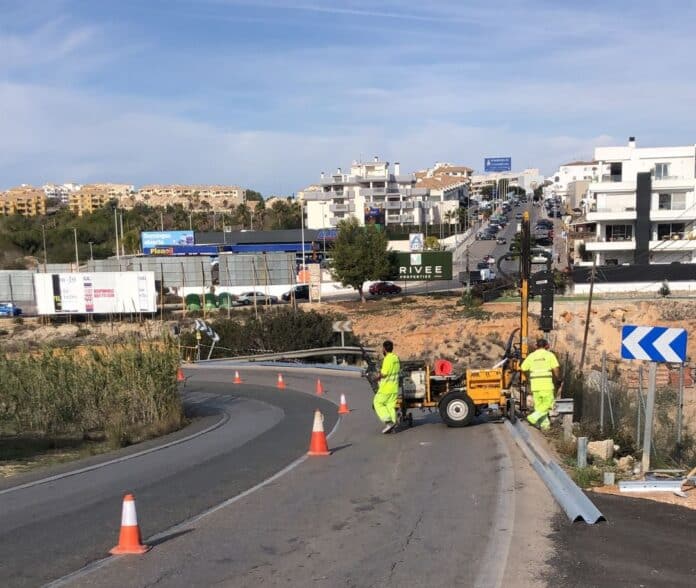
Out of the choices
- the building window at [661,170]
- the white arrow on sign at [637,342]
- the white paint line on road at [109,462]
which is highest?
the building window at [661,170]

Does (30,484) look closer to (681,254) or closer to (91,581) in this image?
(91,581)

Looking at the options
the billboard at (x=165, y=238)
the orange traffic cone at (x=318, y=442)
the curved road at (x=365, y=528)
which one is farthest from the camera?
the billboard at (x=165, y=238)

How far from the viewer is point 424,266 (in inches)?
2781

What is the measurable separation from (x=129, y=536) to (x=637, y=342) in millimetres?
6700

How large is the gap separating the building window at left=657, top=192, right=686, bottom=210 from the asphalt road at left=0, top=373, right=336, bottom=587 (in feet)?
175

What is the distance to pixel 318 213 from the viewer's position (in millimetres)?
115625

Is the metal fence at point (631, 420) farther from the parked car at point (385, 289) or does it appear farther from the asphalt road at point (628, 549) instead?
the parked car at point (385, 289)

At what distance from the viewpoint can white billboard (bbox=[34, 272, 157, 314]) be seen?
56.4 meters

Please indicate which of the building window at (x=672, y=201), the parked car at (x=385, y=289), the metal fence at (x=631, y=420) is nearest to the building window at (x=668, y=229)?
the building window at (x=672, y=201)

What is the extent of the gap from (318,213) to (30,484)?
10583cm

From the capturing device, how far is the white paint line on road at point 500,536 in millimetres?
6195

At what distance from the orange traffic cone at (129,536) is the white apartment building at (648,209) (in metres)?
60.3

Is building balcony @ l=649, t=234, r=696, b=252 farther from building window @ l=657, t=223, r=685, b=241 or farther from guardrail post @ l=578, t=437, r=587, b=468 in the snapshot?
guardrail post @ l=578, t=437, r=587, b=468

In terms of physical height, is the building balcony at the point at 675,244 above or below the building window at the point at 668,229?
below
